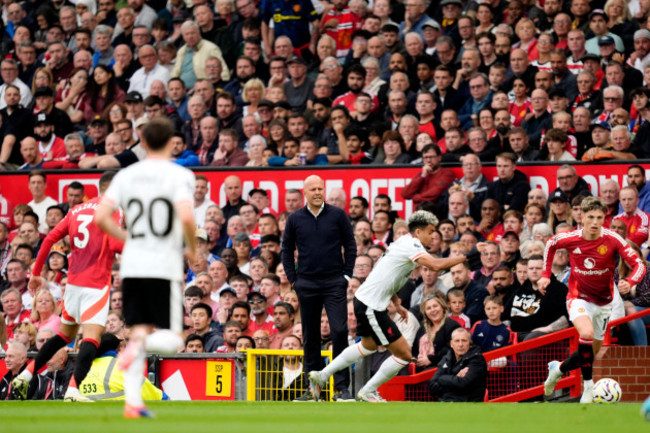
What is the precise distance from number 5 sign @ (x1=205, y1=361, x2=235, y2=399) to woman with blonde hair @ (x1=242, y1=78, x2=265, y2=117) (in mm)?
7413

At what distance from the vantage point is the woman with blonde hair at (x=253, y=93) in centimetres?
2058

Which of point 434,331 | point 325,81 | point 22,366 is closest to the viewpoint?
point 22,366

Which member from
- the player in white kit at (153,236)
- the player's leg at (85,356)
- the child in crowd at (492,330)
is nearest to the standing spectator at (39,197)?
the player's leg at (85,356)

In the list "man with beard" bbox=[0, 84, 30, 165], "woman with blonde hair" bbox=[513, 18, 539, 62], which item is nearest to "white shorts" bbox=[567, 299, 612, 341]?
"woman with blonde hair" bbox=[513, 18, 539, 62]

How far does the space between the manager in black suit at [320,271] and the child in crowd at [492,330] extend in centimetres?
208

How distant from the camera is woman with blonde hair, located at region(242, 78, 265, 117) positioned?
20578 millimetres

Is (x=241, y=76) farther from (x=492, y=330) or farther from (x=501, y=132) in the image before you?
(x=492, y=330)

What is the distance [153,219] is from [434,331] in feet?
22.6

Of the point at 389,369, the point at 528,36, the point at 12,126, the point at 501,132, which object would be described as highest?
the point at 528,36

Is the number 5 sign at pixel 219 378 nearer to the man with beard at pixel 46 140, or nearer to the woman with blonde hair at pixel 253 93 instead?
the woman with blonde hair at pixel 253 93

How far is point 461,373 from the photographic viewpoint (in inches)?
535

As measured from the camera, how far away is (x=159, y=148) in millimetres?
8445

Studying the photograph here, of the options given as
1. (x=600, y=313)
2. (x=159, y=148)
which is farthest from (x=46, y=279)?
(x=159, y=148)

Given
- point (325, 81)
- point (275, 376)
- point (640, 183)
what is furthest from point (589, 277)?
point (325, 81)
